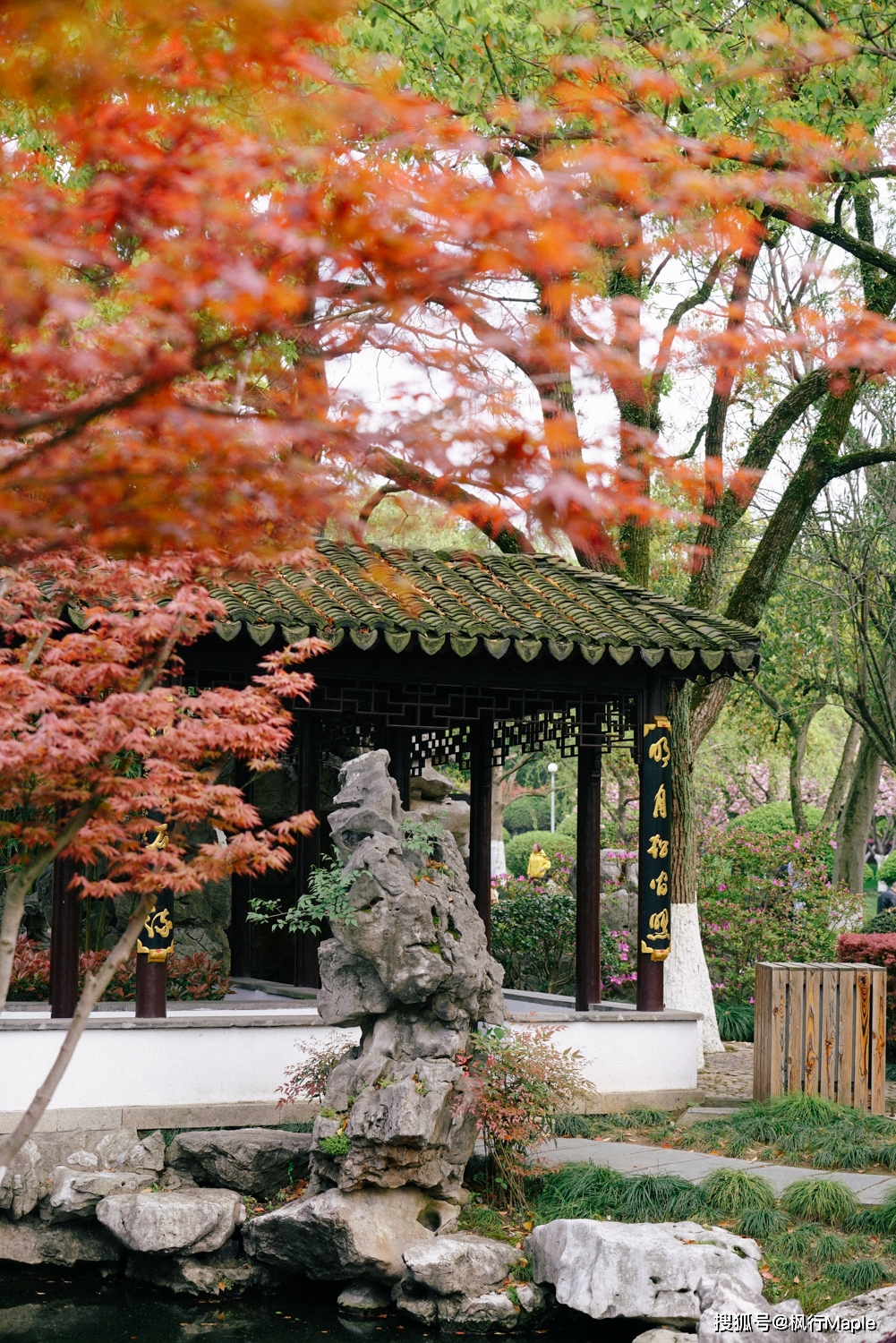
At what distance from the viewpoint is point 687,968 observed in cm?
1123

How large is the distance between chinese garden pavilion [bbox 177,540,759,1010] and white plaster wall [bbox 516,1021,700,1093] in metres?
0.23

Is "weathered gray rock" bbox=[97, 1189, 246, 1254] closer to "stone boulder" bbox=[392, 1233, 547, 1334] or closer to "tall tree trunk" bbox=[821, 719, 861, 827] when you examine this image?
"stone boulder" bbox=[392, 1233, 547, 1334]

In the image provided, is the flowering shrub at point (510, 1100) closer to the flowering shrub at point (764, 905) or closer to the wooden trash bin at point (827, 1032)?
the wooden trash bin at point (827, 1032)

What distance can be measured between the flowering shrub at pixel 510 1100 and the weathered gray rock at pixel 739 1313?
1288 mm

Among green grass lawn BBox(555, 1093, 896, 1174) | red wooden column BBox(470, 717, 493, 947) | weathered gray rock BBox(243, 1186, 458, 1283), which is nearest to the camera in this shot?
weathered gray rock BBox(243, 1186, 458, 1283)

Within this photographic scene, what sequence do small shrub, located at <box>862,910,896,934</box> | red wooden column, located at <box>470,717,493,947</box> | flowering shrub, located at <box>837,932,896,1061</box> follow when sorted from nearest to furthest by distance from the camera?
red wooden column, located at <box>470,717,493,947</box>
flowering shrub, located at <box>837,932,896,1061</box>
small shrub, located at <box>862,910,896,934</box>

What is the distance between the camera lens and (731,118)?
28.9 feet

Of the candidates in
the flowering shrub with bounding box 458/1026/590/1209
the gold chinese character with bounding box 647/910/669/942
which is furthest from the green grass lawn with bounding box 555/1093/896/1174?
the flowering shrub with bounding box 458/1026/590/1209

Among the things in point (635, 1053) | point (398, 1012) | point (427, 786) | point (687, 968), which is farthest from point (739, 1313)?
point (427, 786)

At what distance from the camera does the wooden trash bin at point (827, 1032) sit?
8.38 metres

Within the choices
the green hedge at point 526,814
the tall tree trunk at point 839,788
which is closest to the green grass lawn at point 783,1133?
the tall tree trunk at point 839,788

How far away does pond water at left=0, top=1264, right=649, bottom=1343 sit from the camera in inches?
234

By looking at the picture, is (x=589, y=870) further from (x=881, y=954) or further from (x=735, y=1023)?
(x=735, y=1023)

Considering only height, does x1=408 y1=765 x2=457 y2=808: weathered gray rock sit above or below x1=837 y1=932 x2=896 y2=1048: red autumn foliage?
above
